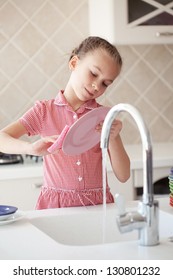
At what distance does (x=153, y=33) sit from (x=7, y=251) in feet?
6.47

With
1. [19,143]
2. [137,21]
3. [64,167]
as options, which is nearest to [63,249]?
[19,143]

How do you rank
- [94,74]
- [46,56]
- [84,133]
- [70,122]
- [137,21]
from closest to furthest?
[84,133] → [94,74] → [70,122] → [137,21] → [46,56]

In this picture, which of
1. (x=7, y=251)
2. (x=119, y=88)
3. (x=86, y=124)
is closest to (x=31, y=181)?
(x=119, y=88)

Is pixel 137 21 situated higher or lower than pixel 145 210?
higher

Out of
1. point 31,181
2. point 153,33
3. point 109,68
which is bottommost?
point 31,181

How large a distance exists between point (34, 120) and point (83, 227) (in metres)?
0.44

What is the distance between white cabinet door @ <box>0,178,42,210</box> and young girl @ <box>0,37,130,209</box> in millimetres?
715

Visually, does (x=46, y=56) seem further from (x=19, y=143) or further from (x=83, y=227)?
(x=83, y=227)

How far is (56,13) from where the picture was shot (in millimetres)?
3287

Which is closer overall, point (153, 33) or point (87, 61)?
point (87, 61)

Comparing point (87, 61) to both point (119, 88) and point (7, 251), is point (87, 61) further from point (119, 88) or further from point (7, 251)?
point (119, 88)

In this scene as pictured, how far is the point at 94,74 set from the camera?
6.28ft

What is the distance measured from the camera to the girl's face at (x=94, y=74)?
1.89 meters

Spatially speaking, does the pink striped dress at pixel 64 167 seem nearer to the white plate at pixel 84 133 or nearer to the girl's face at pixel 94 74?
the girl's face at pixel 94 74
